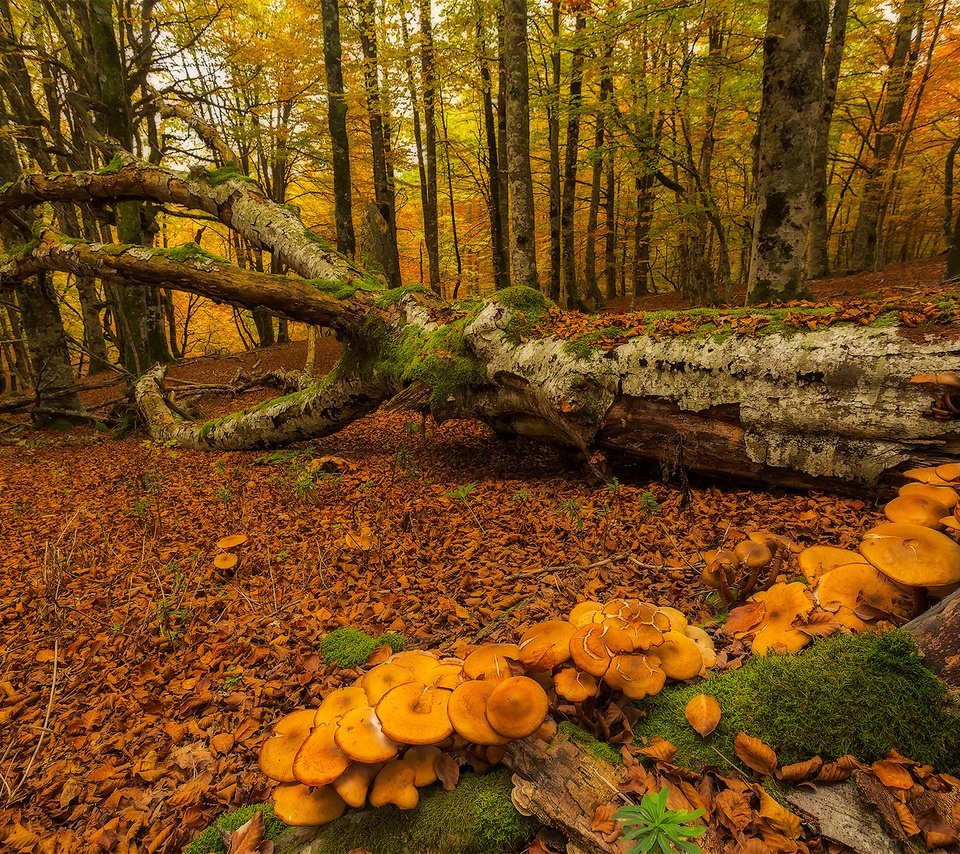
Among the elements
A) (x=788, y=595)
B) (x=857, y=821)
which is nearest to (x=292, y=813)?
(x=857, y=821)

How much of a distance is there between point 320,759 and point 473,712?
53 cm

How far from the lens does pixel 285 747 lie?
5.59ft

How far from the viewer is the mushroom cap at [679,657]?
5.85 feet

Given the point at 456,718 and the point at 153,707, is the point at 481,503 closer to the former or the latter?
the point at 153,707

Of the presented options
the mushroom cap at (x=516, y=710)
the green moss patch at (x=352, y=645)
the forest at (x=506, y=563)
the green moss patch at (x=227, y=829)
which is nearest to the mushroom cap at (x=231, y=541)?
the forest at (x=506, y=563)

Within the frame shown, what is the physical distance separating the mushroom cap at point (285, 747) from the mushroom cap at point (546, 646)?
0.86m

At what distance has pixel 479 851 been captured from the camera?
1.54 meters

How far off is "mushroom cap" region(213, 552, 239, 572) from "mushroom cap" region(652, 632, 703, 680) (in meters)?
3.55

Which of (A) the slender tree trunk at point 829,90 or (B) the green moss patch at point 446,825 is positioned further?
(A) the slender tree trunk at point 829,90

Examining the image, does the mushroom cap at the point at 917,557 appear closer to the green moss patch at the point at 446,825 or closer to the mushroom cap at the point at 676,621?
the mushroom cap at the point at 676,621

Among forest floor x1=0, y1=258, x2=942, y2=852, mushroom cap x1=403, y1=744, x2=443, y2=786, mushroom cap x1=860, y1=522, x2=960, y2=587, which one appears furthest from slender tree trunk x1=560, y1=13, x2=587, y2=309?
mushroom cap x1=403, y1=744, x2=443, y2=786

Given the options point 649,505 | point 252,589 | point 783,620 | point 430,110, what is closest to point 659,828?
point 783,620

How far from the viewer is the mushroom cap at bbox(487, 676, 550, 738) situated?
1.48 metres

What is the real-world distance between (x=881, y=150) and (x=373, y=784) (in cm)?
2309
